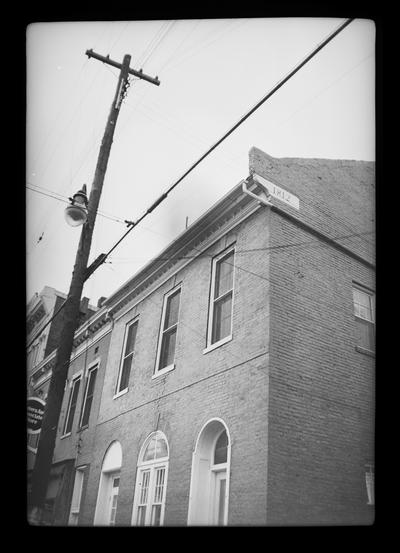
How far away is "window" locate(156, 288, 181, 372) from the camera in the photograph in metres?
9.94

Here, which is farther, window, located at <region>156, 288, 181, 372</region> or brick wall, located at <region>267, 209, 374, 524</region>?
window, located at <region>156, 288, 181, 372</region>

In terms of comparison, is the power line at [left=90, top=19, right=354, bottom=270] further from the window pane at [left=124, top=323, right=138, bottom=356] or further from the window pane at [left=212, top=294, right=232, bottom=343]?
the window pane at [left=124, top=323, right=138, bottom=356]

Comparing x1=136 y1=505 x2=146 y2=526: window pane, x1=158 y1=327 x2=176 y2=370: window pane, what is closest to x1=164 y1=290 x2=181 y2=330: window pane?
x1=158 y1=327 x2=176 y2=370: window pane

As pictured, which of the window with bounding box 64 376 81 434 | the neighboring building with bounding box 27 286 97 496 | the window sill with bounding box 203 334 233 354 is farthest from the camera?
the neighboring building with bounding box 27 286 97 496

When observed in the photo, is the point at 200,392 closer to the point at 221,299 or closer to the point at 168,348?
the point at 221,299

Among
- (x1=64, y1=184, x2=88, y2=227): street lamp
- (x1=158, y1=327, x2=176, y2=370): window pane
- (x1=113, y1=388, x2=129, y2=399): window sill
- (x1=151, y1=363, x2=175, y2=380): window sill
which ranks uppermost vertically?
(x1=64, y1=184, x2=88, y2=227): street lamp

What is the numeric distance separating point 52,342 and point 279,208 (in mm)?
12213

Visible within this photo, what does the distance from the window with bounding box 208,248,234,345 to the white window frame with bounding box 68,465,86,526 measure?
538 centimetres


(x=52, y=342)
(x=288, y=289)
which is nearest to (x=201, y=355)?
(x=288, y=289)

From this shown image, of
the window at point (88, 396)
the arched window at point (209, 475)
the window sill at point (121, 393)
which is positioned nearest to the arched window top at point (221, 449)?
the arched window at point (209, 475)

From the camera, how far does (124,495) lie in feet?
31.4

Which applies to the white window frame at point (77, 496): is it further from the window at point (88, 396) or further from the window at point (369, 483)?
the window at point (369, 483)

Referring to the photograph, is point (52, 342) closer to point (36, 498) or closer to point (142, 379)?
point (142, 379)

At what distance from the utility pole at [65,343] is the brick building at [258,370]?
7.53ft
